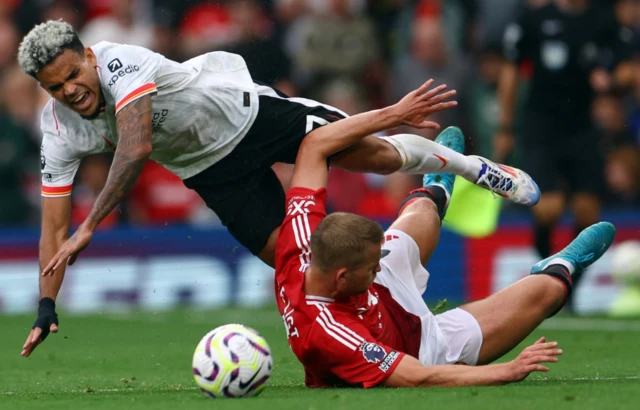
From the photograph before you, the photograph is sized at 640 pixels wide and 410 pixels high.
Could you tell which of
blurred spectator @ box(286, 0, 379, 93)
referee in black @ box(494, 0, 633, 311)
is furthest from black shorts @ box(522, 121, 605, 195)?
blurred spectator @ box(286, 0, 379, 93)

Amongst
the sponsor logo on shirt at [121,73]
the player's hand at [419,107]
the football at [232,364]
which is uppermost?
the sponsor logo on shirt at [121,73]

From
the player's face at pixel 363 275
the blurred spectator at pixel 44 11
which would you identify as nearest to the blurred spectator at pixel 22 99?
the blurred spectator at pixel 44 11

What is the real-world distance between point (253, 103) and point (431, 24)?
6.23 metres

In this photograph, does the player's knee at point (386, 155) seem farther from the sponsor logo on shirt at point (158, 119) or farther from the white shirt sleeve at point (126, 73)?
the white shirt sleeve at point (126, 73)

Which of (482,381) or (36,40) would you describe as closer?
(482,381)

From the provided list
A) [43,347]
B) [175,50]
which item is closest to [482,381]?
[43,347]

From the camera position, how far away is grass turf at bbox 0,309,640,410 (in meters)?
5.82

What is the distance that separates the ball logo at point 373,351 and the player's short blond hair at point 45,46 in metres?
2.30

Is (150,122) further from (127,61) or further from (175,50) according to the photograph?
(175,50)

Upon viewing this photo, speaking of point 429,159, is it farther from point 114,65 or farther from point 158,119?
point 114,65

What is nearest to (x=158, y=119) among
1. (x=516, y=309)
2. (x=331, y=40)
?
(x=516, y=309)

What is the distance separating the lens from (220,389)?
6160mm

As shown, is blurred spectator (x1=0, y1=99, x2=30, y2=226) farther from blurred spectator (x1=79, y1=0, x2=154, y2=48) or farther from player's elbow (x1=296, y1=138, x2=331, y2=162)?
player's elbow (x1=296, y1=138, x2=331, y2=162)

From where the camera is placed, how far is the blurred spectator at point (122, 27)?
12.8 metres
